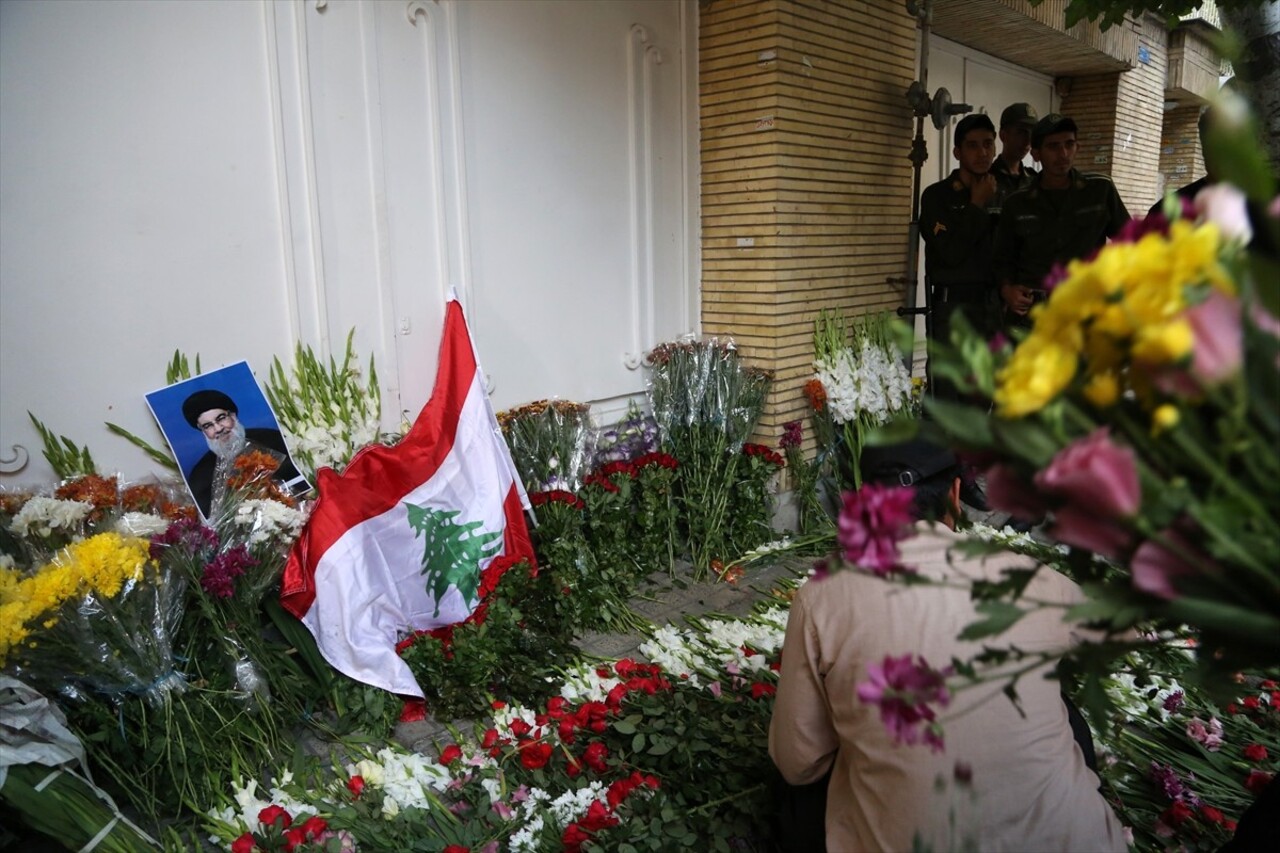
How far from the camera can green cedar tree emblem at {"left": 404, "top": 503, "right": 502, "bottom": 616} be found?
3.63 metres

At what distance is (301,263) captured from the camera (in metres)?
3.63

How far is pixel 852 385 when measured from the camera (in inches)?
216

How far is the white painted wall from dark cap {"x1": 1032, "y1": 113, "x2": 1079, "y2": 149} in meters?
2.30

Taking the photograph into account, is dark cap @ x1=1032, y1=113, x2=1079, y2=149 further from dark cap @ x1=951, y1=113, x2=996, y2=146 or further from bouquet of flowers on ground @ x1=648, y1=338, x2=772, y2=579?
bouquet of flowers on ground @ x1=648, y1=338, x2=772, y2=579

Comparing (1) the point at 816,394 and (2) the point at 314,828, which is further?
(1) the point at 816,394

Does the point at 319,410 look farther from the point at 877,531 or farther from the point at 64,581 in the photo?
the point at 877,531

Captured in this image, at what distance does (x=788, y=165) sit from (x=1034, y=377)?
185 inches

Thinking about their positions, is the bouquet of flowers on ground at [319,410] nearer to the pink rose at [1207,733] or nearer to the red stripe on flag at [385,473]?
the red stripe on flag at [385,473]

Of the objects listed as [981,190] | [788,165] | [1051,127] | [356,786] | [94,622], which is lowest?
[356,786]

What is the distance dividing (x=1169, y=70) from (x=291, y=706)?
11.4 meters

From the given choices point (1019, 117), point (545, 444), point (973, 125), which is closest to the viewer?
point (545, 444)

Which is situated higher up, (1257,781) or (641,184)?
(641,184)

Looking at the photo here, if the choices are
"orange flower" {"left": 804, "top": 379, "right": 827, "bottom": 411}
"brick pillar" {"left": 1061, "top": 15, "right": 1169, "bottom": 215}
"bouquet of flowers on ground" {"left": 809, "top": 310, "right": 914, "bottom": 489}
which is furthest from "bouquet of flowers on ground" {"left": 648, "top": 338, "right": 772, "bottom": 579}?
"brick pillar" {"left": 1061, "top": 15, "right": 1169, "bottom": 215}

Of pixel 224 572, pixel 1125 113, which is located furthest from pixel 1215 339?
pixel 1125 113
